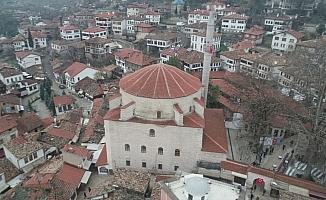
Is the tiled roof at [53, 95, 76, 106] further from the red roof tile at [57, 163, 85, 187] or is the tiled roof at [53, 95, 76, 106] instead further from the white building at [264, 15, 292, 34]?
the white building at [264, 15, 292, 34]

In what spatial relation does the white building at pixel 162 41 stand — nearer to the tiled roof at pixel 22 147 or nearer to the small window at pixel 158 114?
the tiled roof at pixel 22 147

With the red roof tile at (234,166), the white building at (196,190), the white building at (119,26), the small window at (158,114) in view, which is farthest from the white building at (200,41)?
the white building at (196,190)

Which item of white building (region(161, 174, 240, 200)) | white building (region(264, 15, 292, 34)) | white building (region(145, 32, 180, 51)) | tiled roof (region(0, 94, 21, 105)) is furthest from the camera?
white building (region(264, 15, 292, 34))

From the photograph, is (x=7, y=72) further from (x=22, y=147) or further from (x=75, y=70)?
(x=22, y=147)

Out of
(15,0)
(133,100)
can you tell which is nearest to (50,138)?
(133,100)

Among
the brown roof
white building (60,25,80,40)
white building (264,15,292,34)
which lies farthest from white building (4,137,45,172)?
white building (264,15,292,34)
